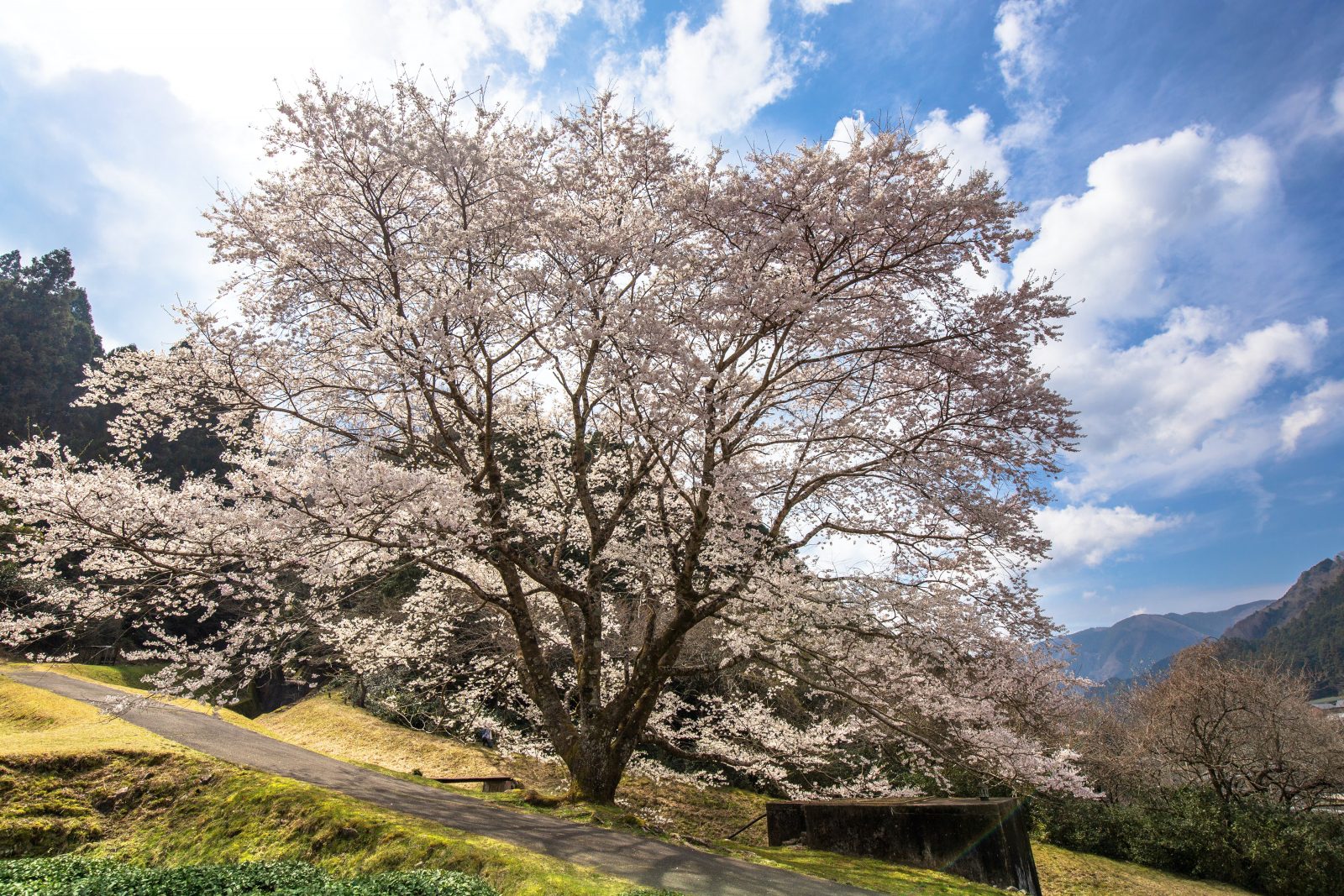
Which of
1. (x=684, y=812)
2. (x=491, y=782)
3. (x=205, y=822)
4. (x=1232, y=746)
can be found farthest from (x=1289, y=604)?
(x=205, y=822)

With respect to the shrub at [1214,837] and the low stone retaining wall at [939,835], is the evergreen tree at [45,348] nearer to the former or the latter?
the low stone retaining wall at [939,835]

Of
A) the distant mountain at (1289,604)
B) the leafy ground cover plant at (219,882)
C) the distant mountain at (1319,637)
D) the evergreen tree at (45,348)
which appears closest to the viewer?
the leafy ground cover plant at (219,882)

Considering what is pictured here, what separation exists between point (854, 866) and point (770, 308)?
6534 millimetres

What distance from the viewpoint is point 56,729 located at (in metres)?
9.12

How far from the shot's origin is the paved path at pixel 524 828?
210 inches

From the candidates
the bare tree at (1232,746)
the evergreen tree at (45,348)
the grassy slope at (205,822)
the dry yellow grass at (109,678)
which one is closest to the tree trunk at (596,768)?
the grassy slope at (205,822)

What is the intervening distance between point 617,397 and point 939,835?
6892mm

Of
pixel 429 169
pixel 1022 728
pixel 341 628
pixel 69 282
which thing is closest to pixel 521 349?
pixel 429 169

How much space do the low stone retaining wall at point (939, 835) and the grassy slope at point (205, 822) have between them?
216 inches

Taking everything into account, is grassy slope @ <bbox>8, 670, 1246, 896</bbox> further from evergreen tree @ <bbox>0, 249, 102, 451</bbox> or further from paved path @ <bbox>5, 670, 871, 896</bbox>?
evergreen tree @ <bbox>0, 249, 102, 451</bbox>

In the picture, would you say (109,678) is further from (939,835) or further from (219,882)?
(939,835)

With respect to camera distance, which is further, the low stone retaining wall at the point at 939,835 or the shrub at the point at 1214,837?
the shrub at the point at 1214,837

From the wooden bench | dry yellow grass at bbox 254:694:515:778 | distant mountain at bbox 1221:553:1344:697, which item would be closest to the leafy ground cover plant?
the wooden bench

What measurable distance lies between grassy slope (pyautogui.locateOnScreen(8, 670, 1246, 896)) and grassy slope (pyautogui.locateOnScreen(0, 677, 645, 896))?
2.50m
